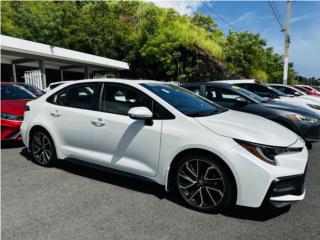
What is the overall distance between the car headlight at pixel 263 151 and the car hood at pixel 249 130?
0.05 m

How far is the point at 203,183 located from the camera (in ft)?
10.6

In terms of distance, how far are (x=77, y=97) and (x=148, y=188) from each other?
5.91 feet

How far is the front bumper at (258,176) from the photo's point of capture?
285 cm

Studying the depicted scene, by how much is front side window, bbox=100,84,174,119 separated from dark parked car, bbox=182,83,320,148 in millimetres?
3109

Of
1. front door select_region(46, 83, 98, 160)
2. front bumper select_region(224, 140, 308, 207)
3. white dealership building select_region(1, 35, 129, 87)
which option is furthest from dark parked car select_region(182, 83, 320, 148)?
white dealership building select_region(1, 35, 129, 87)

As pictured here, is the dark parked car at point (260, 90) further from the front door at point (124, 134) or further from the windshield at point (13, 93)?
the windshield at point (13, 93)

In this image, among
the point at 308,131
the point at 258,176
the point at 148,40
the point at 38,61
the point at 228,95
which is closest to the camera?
the point at 258,176

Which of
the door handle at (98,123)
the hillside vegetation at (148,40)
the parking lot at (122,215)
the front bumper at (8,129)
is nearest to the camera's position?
the parking lot at (122,215)

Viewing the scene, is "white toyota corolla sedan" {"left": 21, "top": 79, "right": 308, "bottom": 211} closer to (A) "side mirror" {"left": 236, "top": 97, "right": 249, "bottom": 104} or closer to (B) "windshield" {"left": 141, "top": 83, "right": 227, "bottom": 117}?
(B) "windshield" {"left": 141, "top": 83, "right": 227, "bottom": 117}

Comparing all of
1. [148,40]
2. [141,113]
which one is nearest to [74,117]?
[141,113]

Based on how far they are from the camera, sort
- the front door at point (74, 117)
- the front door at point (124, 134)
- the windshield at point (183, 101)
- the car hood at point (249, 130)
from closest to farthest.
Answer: the car hood at point (249, 130), the front door at point (124, 134), the windshield at point (183, 101), the front door at point (74, 117)

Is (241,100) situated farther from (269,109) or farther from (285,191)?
(285,191)

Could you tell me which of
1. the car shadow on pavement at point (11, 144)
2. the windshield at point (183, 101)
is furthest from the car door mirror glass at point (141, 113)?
the car shadow on pavement at point (11, 144)

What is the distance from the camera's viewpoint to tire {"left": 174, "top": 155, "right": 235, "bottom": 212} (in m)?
3.06
